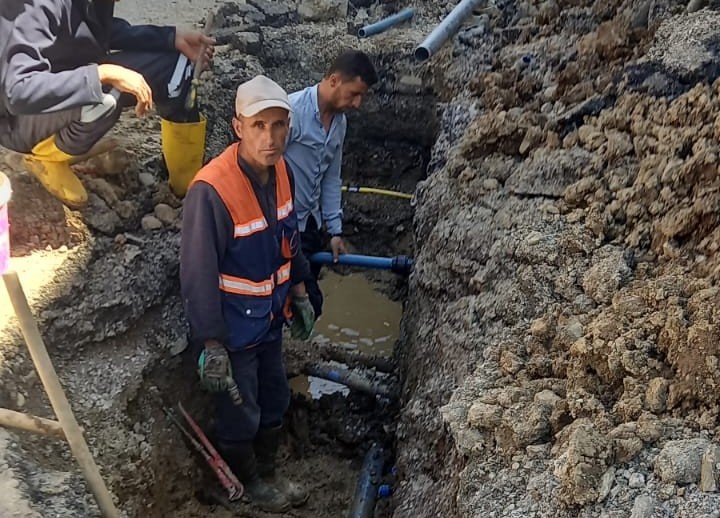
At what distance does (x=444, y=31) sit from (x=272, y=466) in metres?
3.52

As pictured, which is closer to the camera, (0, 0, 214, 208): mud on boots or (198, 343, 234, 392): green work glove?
(0, 0, 214, 208): mud on boots

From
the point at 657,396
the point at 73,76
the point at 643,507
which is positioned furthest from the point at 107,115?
the point at 643,507

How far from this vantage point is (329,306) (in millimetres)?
5414

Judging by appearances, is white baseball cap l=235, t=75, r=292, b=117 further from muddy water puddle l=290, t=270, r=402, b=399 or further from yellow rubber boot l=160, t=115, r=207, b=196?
muddy water puddle l=290, t=270, r=402, b=399

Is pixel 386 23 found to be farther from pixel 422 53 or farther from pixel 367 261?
pixel 367 261

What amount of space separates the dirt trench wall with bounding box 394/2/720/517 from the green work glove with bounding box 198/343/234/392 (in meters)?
0.86

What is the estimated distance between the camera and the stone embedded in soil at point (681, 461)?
209 centimetres

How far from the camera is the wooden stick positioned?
8.63 ft

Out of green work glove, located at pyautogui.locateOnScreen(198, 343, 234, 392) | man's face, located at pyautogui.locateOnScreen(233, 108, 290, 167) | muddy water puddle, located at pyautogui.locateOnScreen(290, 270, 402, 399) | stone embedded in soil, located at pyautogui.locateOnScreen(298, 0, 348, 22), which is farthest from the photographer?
stone embedded in soil, located at pyautogui.locateOnScreen(298, 0, 348, 22)

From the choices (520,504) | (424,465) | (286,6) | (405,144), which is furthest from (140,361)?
(286,6)

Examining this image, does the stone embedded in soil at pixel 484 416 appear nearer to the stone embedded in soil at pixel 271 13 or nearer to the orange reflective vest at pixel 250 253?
the orange reflective vest at pixel 250 253

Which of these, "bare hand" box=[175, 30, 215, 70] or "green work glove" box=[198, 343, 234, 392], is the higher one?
"bare hand" box=[175, 30, 215, 70]

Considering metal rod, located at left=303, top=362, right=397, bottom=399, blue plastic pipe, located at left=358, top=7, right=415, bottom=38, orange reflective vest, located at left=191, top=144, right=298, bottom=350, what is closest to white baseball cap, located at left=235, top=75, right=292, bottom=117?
orange reflective vest, located at left=191, top=144, right=298, bottom=350

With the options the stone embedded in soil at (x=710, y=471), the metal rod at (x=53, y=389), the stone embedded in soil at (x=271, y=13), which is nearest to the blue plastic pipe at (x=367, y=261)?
the metal rod at (x=53, y=389)
